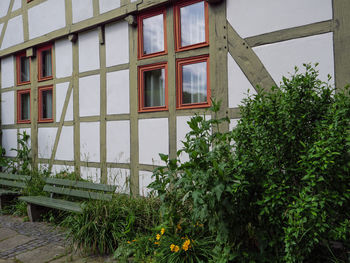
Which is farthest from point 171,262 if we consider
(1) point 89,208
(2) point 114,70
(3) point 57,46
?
(3) point 57,46

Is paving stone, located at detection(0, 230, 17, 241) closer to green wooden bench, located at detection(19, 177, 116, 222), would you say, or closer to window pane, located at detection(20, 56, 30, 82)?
green wooden bench, located at detection(19, 177, 116, 222)

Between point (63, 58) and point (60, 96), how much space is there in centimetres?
87

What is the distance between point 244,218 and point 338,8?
274cm

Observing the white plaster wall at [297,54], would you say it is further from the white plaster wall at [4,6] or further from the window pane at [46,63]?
the white plaster wall at [4,6]

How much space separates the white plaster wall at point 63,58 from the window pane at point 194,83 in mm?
3013

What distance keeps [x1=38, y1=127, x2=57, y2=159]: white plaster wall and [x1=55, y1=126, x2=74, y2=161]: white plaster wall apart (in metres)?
0.30

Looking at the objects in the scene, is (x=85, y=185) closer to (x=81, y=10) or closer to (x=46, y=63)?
(x=81, y=10)

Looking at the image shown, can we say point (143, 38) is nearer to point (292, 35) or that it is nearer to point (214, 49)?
point (214, 49)

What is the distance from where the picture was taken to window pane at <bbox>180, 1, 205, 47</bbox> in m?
4.98

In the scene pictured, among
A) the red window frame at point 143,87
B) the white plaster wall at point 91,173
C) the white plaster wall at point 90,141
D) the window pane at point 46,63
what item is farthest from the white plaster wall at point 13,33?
the red window frame at point 143,87

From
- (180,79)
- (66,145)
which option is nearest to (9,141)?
(66,145)

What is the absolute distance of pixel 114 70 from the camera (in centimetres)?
591

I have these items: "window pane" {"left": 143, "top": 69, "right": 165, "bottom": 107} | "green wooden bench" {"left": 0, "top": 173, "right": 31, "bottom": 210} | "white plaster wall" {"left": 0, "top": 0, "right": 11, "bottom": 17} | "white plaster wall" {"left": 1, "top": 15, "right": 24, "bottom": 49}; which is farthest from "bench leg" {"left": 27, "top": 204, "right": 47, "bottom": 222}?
"white plaster wall" {"left": 0, "top": 0, "right": 11, "bottom": 17}

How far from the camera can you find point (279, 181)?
2.89m
